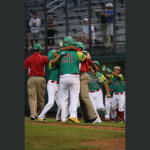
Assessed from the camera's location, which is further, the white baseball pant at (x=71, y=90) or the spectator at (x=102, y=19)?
the spectator at (x=102, y=19)

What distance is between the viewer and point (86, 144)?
8914 millimetres

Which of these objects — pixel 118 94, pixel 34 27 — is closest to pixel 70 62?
pixel 118 94

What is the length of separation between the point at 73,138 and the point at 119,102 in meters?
5.91

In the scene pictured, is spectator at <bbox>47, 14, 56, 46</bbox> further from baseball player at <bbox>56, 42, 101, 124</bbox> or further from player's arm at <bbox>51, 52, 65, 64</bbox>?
player's arm at <bbox>51, 52, 65, 64</bbox>

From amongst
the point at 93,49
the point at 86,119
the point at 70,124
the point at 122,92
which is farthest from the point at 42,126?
the point at 93,49

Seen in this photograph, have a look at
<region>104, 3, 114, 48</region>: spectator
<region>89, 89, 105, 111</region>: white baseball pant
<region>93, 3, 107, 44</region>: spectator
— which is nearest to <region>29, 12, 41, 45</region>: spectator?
<region>93, 3, 107, 44</region>: spectator

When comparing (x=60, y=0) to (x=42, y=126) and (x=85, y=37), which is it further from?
(x=42, y=126)

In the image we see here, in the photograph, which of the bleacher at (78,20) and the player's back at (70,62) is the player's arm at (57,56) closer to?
the player's back at (70,62)

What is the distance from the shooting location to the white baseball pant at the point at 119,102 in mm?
14875

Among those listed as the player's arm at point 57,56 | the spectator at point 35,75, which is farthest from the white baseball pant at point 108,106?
the player's arm at point 57,56

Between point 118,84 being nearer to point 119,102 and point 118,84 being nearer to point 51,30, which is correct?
point 119,102

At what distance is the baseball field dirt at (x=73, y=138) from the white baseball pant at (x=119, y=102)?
5.11 m

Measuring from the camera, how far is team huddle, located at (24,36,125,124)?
416 inches

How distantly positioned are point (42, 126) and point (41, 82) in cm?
235
